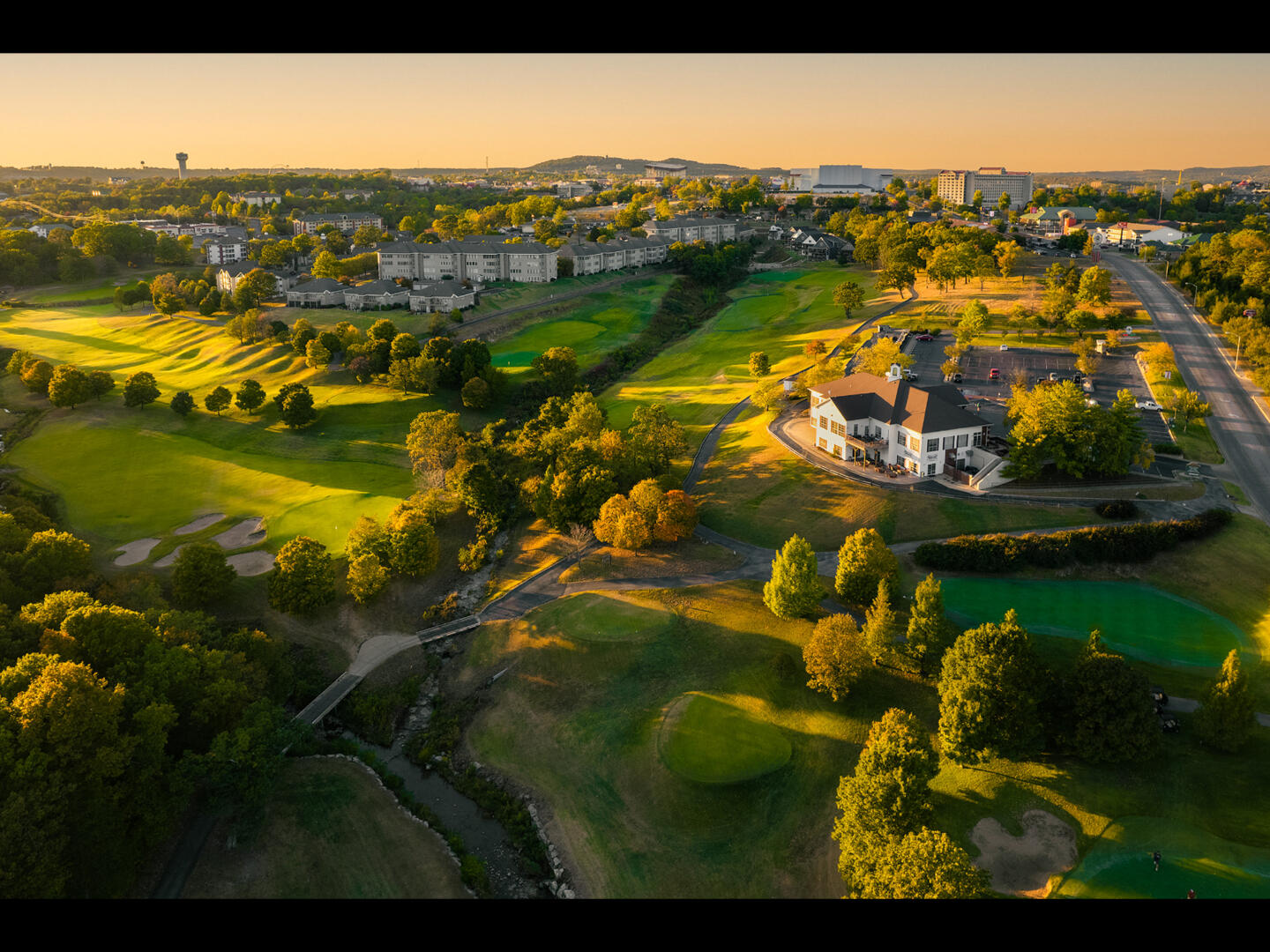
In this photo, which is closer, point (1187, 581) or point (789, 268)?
point (1187, 581)


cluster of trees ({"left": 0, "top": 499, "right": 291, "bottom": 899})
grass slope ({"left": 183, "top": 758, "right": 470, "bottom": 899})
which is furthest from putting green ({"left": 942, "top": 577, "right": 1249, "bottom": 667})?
cluster of trees ({"left": 0, "top": 499, "right": 291, "bottom": 899})

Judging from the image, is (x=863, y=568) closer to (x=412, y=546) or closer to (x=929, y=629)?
(x=929, y=629)

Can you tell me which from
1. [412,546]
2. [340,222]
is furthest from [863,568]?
[340,222]

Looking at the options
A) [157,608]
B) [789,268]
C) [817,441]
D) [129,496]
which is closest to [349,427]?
[129,496]

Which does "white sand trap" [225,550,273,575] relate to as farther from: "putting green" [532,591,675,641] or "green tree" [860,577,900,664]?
"green tree" [860,577,900,664]

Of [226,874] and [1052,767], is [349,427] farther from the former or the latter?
[1052,767]

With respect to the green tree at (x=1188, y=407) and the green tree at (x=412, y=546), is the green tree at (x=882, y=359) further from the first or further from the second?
the green tree at (x=412, y=546)
